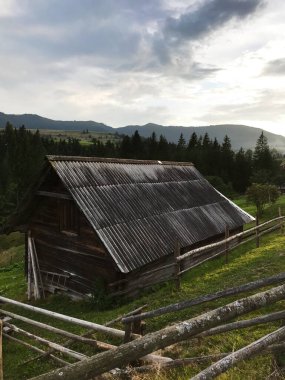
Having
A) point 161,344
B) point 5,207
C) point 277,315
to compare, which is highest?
point 161,344

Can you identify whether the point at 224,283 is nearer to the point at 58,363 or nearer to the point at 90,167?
the point at 58,363

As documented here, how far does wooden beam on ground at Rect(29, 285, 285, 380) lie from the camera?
2.02 metres

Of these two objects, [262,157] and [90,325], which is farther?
[262,157]

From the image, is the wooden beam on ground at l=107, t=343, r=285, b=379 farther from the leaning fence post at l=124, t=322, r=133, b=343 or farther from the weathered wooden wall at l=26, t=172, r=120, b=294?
the weathered wooden wall at l=26, t=172, r=120, b=294

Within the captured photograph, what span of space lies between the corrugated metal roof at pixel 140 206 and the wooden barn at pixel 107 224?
0.05 m

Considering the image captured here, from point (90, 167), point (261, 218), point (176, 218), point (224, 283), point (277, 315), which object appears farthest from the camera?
point (261, 218)

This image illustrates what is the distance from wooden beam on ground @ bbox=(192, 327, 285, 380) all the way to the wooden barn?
28.1ft

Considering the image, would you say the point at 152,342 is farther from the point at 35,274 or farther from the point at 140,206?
the point at 35,274

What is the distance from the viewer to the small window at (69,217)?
46.1 feet

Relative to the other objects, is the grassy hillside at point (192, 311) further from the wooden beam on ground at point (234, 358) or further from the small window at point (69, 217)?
the small window at point (69, 217)

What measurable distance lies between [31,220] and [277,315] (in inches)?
544

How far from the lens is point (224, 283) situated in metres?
11.1

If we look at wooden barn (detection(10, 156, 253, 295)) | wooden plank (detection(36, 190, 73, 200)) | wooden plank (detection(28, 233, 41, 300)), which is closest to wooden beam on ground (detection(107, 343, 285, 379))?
wooden barn (detection(10, 156, 253, 295))

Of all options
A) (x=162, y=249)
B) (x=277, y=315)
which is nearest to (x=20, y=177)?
(x=162, y=249)
